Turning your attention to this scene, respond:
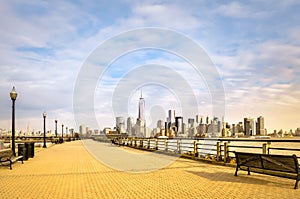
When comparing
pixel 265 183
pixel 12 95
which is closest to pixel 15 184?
pixel 265 183

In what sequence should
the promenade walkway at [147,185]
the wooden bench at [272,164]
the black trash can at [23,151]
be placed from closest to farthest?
the promenade walkway at [147,185] < the wooden bench at [272,164] < the black trash can at [23,151]

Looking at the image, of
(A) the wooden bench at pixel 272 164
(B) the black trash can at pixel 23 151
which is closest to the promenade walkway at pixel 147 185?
(A) the wooden bench at pixel 272 164

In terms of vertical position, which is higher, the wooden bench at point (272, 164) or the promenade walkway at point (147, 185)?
the wooden bench at point (272, 164)

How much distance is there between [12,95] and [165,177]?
12089mm

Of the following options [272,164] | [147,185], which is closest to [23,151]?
[147,185]

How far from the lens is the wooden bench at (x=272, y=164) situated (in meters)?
9.86

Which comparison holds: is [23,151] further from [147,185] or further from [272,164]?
[272,164]

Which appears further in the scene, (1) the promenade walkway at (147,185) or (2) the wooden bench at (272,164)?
(2) the wooden bench at (272,164)

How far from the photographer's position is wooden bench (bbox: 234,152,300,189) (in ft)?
32.4

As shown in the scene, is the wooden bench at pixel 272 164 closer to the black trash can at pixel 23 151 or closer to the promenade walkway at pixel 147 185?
the promenade walkway at pixel 147 185

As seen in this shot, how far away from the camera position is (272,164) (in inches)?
418

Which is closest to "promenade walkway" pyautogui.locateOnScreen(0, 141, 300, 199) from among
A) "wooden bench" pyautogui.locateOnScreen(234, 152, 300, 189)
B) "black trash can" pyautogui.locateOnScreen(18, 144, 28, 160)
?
"wooden bench" pyautogui.locateOnScreen(234, 152, 300, 189)

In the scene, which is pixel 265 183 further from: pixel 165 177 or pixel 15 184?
pixel 15 184

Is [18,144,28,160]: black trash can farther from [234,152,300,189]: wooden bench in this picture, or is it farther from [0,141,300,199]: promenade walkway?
[234,152,300,189]: wooden bench
